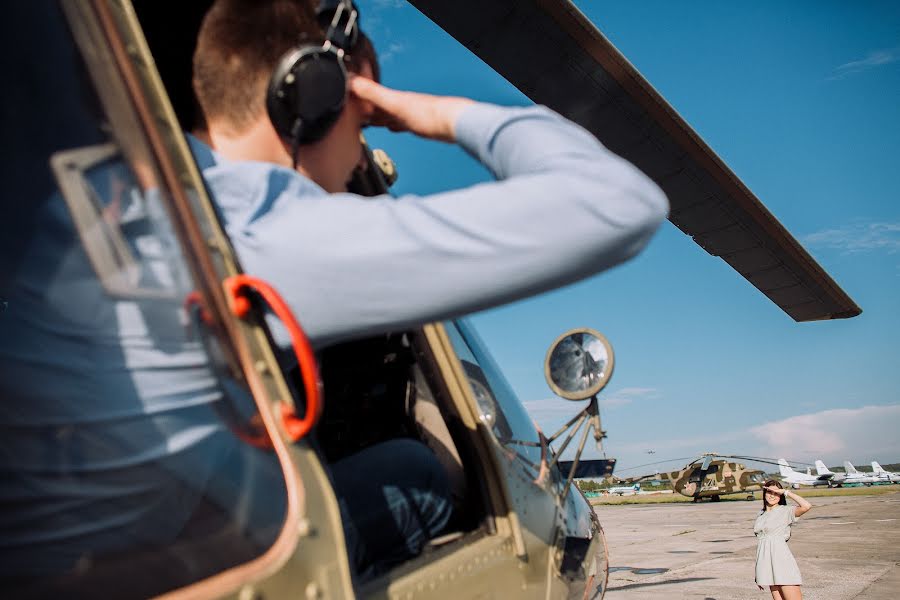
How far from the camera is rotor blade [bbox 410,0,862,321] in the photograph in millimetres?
3098

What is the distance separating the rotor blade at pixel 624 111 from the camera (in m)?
3.10

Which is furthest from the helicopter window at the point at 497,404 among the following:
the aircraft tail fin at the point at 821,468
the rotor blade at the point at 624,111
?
the aircraft tail fin at the point at 821,468

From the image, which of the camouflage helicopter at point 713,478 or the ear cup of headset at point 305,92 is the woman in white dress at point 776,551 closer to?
the ear cup of headset at point 305,92

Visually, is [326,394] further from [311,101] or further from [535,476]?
[311,101]

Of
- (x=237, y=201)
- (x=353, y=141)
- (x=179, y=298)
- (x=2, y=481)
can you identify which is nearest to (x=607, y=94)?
(x=353, y=141)

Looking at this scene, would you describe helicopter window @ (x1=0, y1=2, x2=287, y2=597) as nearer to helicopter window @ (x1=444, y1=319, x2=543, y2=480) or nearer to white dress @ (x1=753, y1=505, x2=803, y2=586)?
helicopter window @ (x1=444, y1=319, x2=543, y2=480)

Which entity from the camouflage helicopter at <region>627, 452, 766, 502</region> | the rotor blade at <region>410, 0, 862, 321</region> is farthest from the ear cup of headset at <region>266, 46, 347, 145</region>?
the camouflage helicopter at <region>627, 452, 766, 502</region>

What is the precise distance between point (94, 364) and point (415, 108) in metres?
0.69

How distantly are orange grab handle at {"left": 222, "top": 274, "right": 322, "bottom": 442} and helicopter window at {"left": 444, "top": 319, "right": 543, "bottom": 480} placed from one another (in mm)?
1099

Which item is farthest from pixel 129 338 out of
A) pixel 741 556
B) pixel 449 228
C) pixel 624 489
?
pixel 624 489

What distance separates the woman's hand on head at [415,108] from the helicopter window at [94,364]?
1.53 ft

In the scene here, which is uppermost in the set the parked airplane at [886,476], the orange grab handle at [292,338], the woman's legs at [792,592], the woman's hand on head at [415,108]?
the woman's hand on head at [415,108]

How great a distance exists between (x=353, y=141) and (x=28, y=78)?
0.56 meters

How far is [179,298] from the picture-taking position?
90 cm
